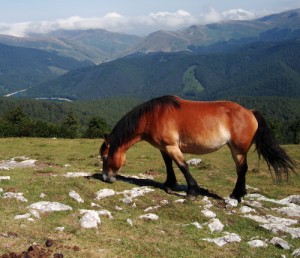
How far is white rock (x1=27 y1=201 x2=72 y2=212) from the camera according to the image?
1083 centimetres

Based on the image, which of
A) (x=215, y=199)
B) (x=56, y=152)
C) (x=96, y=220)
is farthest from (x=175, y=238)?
(x=56, y=152)

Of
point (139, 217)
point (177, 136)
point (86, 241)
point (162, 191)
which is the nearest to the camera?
point (86, 241)

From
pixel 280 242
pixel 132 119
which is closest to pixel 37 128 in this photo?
pixel 132 119

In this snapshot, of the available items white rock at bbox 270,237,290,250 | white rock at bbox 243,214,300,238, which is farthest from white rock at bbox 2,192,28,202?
white rock at bbox 270,237,290,250

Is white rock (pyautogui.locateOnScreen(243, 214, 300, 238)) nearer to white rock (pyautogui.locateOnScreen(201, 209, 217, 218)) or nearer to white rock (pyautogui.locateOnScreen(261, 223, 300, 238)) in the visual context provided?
white rock (pyautogui.locateOnScreen(261, 223, 300, 238))

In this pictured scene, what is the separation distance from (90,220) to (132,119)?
4760 millimetres

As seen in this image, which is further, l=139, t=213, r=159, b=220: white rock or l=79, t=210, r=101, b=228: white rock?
l=139, t=213, r=159, b=220: white rock

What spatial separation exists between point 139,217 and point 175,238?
167cm

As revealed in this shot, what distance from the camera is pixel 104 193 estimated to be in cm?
1302

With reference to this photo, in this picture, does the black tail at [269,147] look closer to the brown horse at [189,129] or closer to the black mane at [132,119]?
the brown horse at [189,129]

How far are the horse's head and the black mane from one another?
0.21m

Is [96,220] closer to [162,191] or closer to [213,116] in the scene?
[162,191]

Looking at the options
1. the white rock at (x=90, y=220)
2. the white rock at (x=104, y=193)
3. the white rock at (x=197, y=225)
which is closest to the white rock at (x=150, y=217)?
the white rock at (x=197, y=225)

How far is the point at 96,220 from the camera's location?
1004cm
